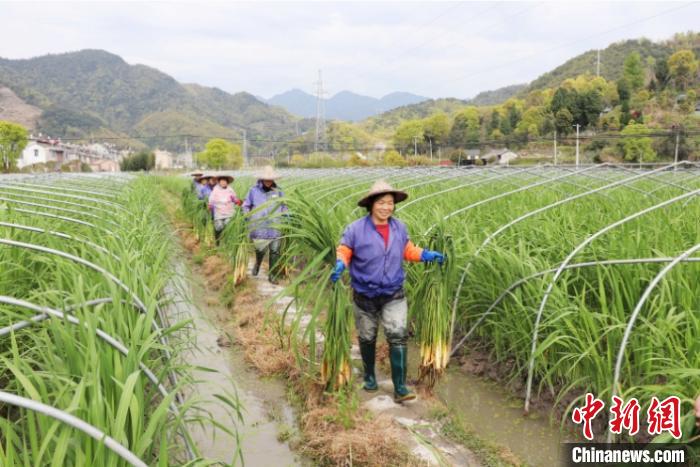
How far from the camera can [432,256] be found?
3.13m

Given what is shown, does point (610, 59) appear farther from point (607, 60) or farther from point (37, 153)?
point (37, 153)

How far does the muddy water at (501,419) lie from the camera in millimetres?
2678

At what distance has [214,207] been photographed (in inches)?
278

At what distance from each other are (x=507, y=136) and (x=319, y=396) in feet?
181

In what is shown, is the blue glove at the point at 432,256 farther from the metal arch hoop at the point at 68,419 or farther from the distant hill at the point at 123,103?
the distant hill at the point at 123,103

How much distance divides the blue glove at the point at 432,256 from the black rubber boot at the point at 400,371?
0.58m

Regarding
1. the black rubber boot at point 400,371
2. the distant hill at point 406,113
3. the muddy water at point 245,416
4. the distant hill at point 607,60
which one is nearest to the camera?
the muddy water at point 245,416

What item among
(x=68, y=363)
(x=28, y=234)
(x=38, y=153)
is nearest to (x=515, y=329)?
(x=68, y=363)

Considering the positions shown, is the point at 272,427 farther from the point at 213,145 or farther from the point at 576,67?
the point at 576,67

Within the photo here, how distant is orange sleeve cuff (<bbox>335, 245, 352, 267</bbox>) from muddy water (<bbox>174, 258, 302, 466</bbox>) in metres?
0.85

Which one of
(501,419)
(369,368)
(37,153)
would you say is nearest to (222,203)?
(369,368)

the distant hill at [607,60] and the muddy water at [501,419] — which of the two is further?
the distant hill at [607,60]

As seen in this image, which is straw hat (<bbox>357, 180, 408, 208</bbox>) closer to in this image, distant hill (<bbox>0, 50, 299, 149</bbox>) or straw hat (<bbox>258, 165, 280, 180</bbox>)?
straw hat (<bbox>258, 165, 280, 180</bbox>)

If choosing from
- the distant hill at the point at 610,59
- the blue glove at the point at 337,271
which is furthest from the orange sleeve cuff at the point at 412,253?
the distant hill at the point at 610,59
